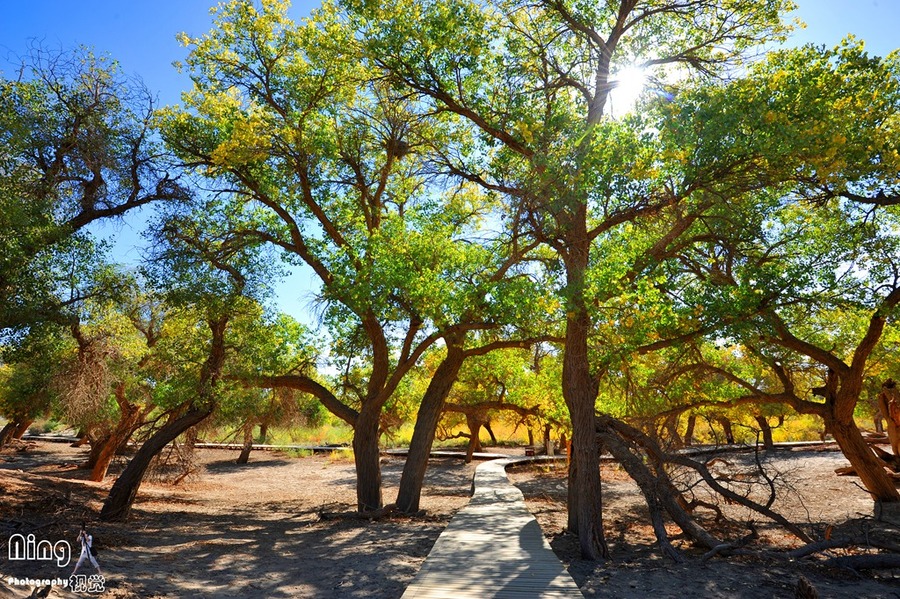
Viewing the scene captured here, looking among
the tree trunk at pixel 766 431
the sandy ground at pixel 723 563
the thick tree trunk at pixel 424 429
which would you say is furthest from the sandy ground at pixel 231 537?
the tree trunk at pixel 766 431

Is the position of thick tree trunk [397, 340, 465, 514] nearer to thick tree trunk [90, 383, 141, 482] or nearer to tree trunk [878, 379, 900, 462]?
thick tree trunk [90, 383, 141, 482]

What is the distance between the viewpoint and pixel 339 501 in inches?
621

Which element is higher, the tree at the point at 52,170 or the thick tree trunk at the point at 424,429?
the tree at the point at 52,170

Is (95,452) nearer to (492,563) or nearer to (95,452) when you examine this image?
(95,452)

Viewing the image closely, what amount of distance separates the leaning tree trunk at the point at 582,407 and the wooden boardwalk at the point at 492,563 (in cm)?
73

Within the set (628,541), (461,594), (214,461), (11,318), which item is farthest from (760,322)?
(214,461)

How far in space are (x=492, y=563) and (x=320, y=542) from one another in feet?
11.9

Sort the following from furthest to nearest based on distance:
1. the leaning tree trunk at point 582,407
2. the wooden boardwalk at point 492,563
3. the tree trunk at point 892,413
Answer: the tree trunk at point 892,413
the leaning tree trunk at point 582,407
the wooden boardwalk at point 492,563

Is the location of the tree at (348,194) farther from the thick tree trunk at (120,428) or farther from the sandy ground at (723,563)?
the thick tree trunk at (120,428)

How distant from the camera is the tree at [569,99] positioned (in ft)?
25.6

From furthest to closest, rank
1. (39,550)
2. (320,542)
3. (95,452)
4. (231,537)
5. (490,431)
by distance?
(490,431) < (95,452) < (231,537) < (320,542) < (39,550)

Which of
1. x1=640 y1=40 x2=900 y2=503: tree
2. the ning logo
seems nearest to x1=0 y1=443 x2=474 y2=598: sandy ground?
the ning logo

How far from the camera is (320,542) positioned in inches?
371

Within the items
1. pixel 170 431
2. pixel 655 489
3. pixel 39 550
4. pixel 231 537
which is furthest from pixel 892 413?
pixel 39 550
